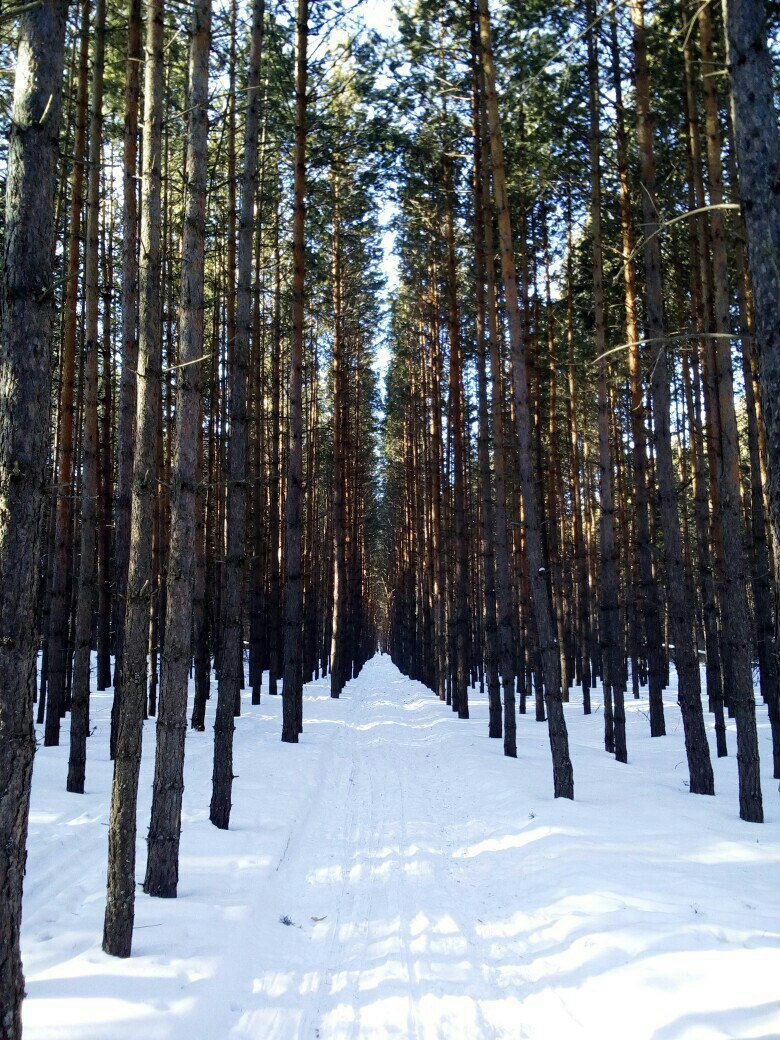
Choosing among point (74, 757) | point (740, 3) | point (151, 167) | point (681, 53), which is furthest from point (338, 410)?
point (740, 3)

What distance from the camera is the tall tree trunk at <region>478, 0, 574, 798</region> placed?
355 inches

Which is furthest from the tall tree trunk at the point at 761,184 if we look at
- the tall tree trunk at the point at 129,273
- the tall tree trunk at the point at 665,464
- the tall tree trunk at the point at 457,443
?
the tall tree trunk at the point at 457,443

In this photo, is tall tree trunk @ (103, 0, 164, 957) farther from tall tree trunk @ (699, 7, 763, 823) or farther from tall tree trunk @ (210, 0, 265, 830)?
tall tree trunk @ (699, 7, 763, 823)

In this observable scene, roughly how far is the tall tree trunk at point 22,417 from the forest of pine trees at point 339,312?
0.01 meters

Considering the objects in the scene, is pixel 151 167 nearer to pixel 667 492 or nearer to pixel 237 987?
pixel 237 987

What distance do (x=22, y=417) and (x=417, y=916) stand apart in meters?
4.66

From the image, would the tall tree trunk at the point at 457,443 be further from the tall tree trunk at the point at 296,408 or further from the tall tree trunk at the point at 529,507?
the tall tree trunk at the point at 529,507

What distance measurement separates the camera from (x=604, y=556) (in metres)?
12.6

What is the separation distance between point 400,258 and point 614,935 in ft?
71.5

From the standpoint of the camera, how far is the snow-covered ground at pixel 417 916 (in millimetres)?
4047

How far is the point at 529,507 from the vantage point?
961 centimetres

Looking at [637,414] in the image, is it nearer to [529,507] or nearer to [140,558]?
[529,507]

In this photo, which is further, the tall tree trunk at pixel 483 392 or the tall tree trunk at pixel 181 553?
the tall tree trunk at pixel 483 392

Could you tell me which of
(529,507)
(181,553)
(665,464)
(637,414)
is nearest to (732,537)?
(665,464)
